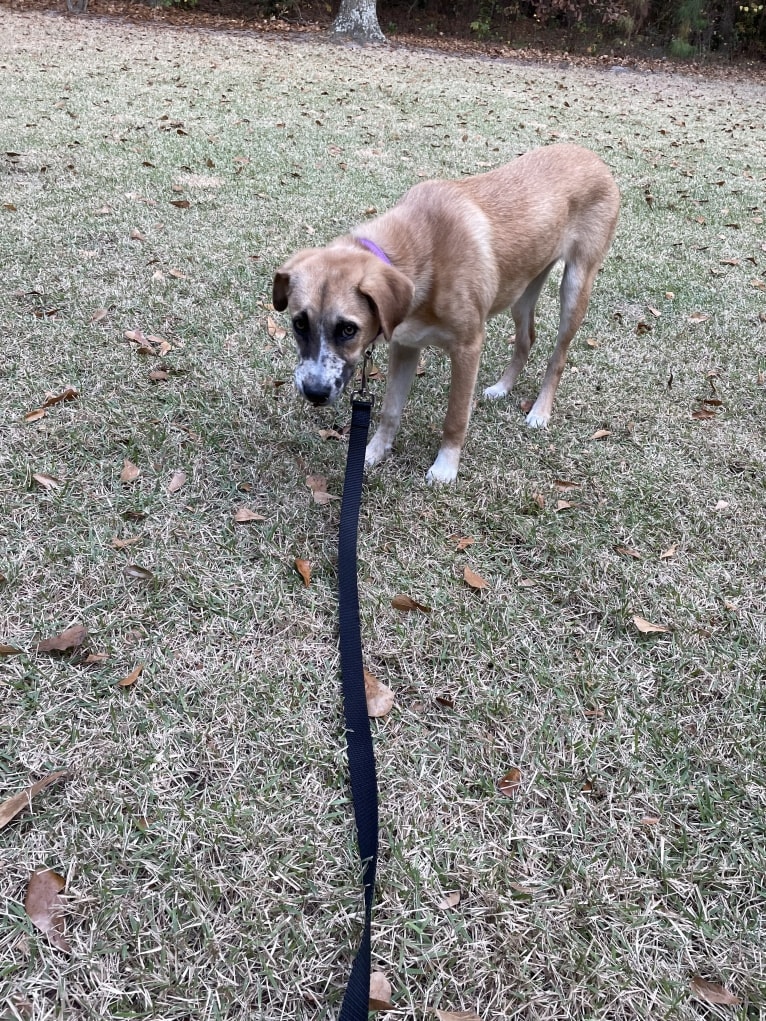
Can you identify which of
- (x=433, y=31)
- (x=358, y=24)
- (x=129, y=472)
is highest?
(x=433, y=31)

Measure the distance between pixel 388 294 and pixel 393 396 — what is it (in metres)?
0.92

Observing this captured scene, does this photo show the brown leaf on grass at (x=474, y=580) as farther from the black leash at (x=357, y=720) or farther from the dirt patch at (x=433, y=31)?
the dirt patch at (x=433, y=31)

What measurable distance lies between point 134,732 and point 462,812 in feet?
3.60

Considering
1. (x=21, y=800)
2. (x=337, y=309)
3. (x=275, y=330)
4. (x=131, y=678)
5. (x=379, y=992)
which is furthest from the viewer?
(x=275, y=330)

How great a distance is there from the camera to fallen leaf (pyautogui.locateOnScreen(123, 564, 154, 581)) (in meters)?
2.74

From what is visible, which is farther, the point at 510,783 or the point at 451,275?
the point at 451,275

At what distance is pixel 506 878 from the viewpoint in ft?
6.16

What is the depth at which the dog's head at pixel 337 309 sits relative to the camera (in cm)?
269

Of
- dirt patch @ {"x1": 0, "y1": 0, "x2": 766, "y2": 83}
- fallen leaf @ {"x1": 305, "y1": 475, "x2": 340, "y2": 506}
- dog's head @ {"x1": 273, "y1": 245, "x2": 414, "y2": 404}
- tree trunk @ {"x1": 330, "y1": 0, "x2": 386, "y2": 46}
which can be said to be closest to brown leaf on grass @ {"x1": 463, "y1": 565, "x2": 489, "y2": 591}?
fallen leaf @ {"x1": 305, "y1": 475, "x2": 340, "y2": 506}

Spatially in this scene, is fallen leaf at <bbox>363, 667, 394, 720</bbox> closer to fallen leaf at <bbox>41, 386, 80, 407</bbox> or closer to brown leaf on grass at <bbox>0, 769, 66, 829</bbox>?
brown leaf on grass at <bbox>0, 769, 66, 829</bbox>

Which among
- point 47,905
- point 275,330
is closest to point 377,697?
point 47,905

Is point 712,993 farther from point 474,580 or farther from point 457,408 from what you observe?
point 457,408

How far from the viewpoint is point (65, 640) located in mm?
2424

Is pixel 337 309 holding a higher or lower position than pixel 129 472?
higher
